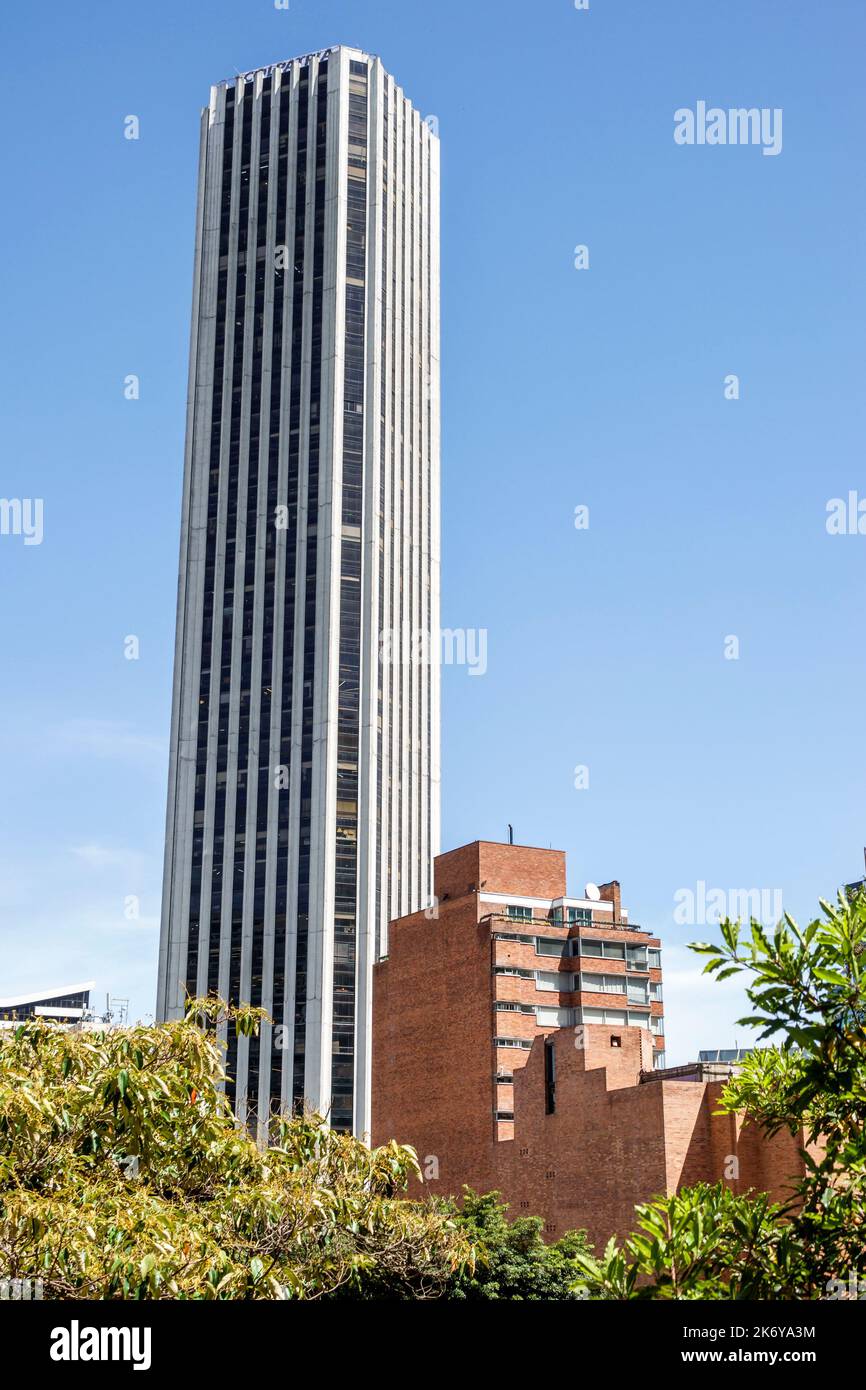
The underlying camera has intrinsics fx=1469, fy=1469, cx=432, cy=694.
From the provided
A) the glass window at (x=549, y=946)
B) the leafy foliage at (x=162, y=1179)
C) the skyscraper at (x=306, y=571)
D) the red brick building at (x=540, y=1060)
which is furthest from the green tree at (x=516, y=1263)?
the skyscraper at (x=306, y=571)

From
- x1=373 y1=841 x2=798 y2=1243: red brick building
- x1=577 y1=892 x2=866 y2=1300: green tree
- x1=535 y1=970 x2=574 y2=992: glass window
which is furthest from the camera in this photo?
x1=535 y1=970 x2=574 y2=992: glass window

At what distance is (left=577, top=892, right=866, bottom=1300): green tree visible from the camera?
10.8 meters

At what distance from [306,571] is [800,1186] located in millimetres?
128939

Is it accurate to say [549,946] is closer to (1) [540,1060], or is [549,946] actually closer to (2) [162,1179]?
(1) [540,1060]

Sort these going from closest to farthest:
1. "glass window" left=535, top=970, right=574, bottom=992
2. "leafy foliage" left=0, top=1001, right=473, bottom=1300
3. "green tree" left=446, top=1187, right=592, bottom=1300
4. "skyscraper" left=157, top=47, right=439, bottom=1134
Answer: "leafy foliage" left=0, top=1001, right=473, bottom=1300
"green tree" left=446, top=1187, right=592, bottom=1300
"glass window" left=535, top=970, right=574, bottom=992
"skyscraper" left=157, top=47, right=439, bottom=1134

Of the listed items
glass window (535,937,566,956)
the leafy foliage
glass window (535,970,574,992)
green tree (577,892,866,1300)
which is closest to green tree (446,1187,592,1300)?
glass window (535,970,574,992)

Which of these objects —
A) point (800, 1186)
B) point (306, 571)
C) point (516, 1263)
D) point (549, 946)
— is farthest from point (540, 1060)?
point (306, 571)

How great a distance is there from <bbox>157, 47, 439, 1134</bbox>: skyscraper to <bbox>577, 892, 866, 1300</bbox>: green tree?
4484 inches

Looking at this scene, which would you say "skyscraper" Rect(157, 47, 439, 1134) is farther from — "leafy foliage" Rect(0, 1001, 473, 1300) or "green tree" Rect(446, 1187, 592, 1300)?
"leafy foliage" Rect(0, 1001, 473, 1300)

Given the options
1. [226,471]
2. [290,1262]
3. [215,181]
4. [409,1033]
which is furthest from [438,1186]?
[215,181]

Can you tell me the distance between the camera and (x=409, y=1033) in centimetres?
8944

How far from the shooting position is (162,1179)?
65.3 feet

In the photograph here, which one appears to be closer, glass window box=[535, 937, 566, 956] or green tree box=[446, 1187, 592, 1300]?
green tree box=[446, 1187, 592, 1300]
